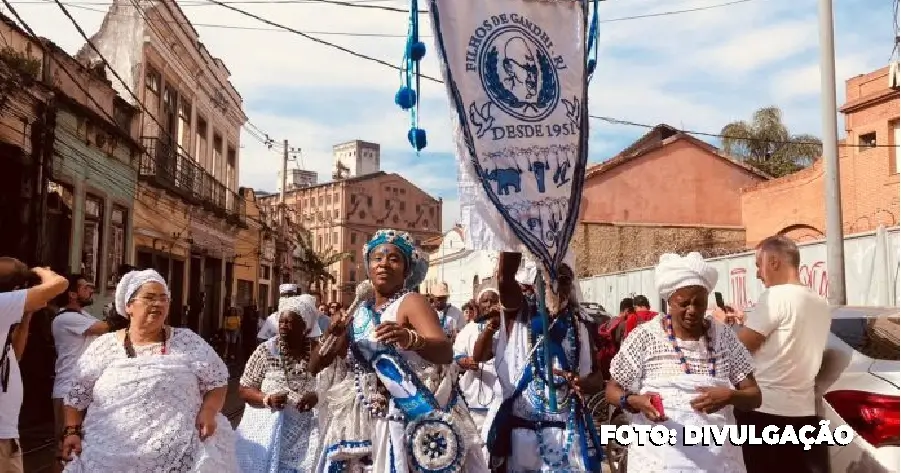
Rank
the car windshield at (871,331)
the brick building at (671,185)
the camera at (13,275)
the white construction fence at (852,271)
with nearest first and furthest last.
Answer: the camera at (13,275)
the car windshield at (871,331)
the white construction fence at (852,271)
the brick building at (671,185)

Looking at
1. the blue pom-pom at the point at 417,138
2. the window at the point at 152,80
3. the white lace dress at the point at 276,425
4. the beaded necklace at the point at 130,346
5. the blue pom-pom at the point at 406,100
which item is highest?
the window at the point at 152,80

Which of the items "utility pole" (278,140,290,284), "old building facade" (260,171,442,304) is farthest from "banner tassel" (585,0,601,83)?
"old building facade" (260,171,442,304)

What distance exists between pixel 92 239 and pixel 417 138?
623 inches

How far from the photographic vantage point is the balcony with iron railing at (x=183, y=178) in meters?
21.6

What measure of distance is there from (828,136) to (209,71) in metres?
22.5

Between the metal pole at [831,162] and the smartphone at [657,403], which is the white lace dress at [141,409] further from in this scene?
the metal pole at [831,162]

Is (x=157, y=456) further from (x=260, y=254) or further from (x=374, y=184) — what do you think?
(x=374, y=184)

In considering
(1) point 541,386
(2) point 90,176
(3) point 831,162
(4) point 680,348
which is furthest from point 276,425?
(2) point 90,176

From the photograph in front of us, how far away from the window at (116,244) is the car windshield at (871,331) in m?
16.6

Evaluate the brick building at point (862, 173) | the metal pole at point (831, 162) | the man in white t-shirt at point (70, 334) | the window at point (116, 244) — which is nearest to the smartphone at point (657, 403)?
the man in white t-shirt at point (70, 334)

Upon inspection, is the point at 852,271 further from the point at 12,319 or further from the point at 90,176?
the point at 90,176

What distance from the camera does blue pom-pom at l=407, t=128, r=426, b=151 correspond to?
4.05 m

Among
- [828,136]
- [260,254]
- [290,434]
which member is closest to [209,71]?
[260,254]

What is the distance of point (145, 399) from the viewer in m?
4.16
